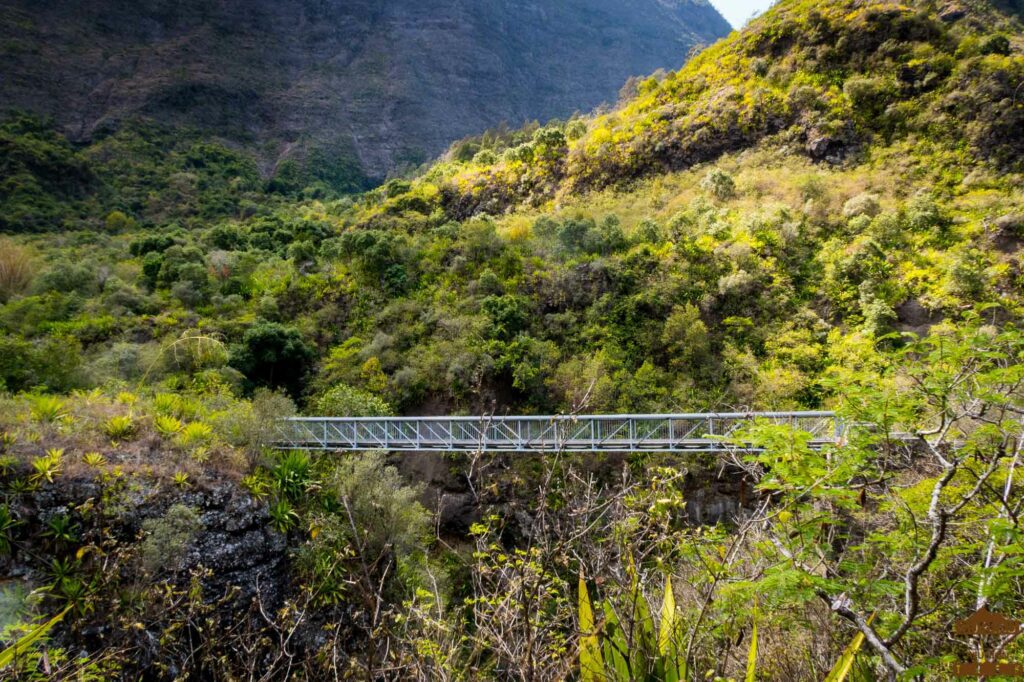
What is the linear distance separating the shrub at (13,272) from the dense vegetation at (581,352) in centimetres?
14

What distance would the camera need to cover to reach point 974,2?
2541 cm

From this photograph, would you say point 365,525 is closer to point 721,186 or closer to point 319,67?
point 721,186

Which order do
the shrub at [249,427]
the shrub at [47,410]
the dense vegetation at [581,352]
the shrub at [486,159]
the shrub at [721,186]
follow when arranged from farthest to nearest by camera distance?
1. the shrub at [486,159]
2. the shrub at [721,186]
3. the shrub at [249,427]
4. the shrub at [47,410]
5. the dense vegetation at [581,352]

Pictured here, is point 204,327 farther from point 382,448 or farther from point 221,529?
point 221,529

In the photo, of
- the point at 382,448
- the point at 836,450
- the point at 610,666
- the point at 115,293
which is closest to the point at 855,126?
the point at 382,448

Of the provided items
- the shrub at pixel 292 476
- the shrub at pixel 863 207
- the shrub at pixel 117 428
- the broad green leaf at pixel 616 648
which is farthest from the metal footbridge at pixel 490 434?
the shrub at pixel 863 207

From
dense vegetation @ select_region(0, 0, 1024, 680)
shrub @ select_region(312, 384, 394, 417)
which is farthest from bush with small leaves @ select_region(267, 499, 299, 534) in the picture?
shrub @ select_region(312, 384, 394, 417)

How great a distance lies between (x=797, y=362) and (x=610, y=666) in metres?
16.1

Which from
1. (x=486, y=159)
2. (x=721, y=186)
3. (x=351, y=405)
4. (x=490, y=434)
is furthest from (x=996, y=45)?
(x=351, y=405)

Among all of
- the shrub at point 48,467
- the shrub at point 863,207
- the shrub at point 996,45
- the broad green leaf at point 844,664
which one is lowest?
the shrub at point 48,467

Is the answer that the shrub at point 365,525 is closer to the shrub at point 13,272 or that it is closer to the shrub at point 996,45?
the shrub at point 13,272

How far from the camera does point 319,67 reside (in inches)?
3000

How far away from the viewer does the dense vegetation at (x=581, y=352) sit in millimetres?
4395

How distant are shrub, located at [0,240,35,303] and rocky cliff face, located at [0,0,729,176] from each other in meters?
34.0
